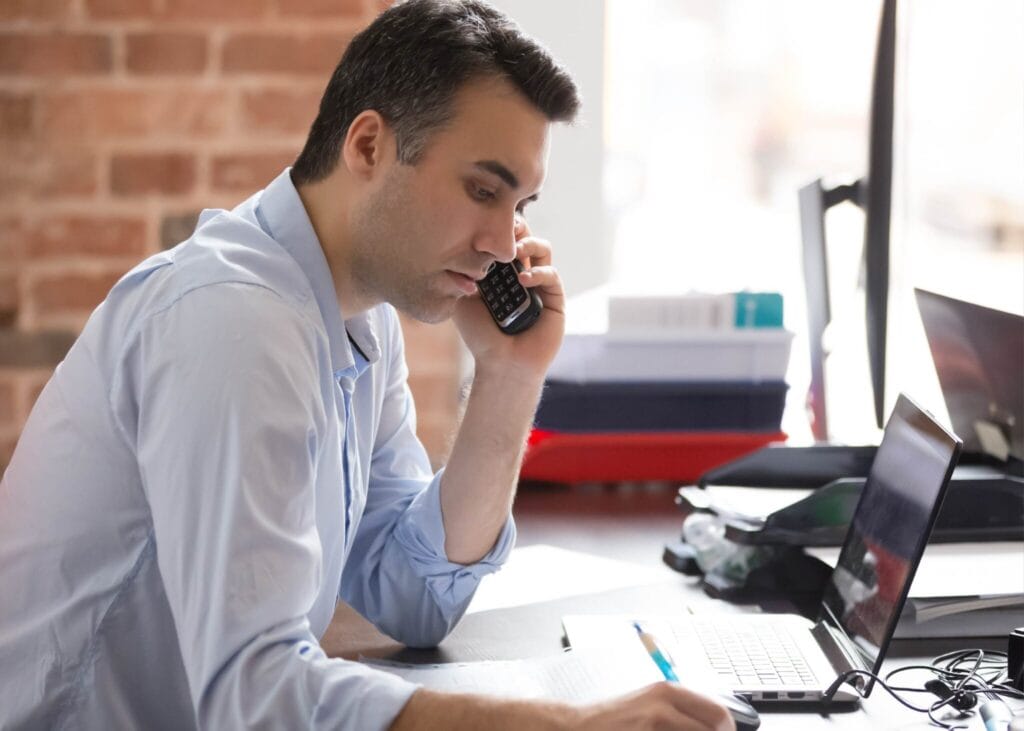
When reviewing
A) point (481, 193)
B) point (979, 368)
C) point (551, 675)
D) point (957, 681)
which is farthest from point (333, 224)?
point (979, 368)

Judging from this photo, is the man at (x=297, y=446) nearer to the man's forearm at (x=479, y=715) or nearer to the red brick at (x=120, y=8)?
the man's forearm at (x=479, y=715)

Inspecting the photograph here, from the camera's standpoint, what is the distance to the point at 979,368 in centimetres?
178

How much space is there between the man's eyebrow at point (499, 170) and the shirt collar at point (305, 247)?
0.18 m

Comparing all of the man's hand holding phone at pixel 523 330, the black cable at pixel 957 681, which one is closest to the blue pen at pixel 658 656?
the black cable at pixel 957 681

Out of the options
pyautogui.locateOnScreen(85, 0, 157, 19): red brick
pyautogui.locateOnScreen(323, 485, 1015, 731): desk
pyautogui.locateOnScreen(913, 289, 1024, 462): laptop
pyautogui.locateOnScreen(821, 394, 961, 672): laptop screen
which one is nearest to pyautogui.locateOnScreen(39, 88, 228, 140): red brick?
pyautogui.locateOnScreen(85, 0, 157, 19): red brick

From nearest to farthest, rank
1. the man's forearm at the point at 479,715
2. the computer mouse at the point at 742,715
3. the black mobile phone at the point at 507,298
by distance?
the man's forearm at the point at 479,715 < the computer mouse at the point at 742,715 < the black mobile phone at the point at 507,298

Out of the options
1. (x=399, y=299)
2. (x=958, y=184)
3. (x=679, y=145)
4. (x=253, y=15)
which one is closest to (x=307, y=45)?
(x=253, y=15)

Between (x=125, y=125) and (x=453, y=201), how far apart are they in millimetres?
1097

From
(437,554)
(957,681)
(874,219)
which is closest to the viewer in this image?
(957,681)

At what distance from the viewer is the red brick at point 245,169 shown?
2236mm

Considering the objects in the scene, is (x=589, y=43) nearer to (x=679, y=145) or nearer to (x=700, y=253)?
(x=679, y=145)

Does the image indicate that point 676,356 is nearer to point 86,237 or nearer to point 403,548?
point 403,548

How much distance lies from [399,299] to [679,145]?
4.62 ft

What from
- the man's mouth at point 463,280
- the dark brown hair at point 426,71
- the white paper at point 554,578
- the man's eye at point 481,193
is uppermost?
the dark brown hair at point 426,71
